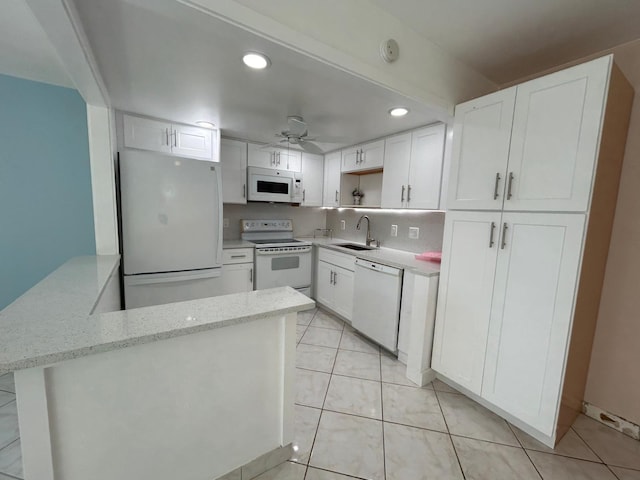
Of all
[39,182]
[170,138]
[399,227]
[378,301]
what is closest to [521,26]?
[399,227]

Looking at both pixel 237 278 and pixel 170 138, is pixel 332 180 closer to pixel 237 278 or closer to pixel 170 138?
pixel 237 278

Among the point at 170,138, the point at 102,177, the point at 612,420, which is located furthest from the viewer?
the point at 170,138

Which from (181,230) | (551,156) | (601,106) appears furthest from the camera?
(181,230)

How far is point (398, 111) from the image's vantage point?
86.2 inches

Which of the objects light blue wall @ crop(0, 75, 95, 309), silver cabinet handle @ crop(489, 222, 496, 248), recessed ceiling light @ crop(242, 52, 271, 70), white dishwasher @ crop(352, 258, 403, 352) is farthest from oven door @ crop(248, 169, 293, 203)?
silver cabinet handle @ crop(489, 222, 496, 248)

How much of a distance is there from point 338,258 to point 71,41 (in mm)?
2695

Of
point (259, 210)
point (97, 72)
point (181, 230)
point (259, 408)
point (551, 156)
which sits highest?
point (97, 72)

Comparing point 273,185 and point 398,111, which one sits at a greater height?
point 398,111

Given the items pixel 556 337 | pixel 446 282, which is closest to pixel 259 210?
pixel 446 282

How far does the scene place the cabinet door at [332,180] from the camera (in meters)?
3.66

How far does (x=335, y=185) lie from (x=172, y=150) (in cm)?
205

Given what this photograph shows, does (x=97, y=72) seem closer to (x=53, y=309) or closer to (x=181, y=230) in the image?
(x=181, y=230)

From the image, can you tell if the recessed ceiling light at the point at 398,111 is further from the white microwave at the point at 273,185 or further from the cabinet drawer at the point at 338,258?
the white microwave at the point at 273,185

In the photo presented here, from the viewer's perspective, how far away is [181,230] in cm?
251
